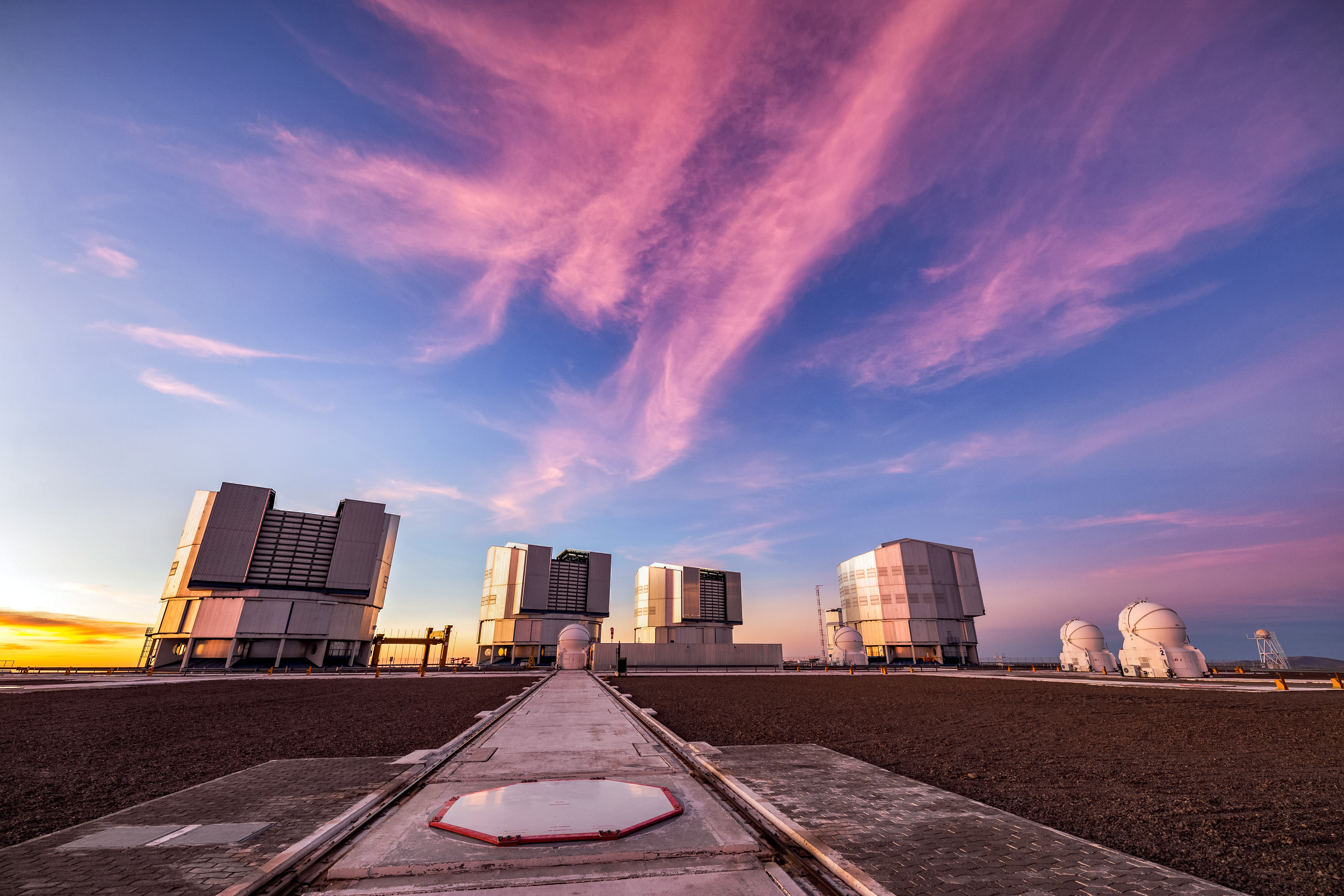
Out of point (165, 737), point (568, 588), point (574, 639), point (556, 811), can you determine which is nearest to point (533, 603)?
point (568, 588)

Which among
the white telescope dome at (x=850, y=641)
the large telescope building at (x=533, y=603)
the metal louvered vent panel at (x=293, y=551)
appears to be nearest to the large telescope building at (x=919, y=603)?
the white telescope dome at (x=850, y=641)

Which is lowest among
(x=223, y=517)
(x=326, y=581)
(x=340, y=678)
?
(x=340, y=678)

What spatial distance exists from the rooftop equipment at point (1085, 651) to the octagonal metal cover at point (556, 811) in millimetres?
55633

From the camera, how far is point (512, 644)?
6272 centimetres

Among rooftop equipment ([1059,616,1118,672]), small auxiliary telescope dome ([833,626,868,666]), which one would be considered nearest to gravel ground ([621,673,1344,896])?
rooftop equipment ([1059,616,1118,672])

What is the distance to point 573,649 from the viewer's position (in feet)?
154

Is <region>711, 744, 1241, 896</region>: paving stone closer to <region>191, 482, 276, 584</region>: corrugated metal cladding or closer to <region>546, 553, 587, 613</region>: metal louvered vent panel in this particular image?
<region>191, 482, 276, 584</region>: corrugated metal cladding

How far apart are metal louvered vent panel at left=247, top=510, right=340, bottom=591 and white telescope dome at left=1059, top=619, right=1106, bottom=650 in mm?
72829

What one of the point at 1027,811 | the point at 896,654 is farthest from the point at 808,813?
the point at 896,654

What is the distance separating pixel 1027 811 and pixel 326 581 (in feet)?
199

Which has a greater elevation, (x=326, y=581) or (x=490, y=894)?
(x=326, y=581)

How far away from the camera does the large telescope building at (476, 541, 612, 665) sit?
63.5m

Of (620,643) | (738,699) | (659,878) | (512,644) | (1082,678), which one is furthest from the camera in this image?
(512,644)

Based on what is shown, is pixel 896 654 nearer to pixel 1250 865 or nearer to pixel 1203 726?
pixel 1203 726
